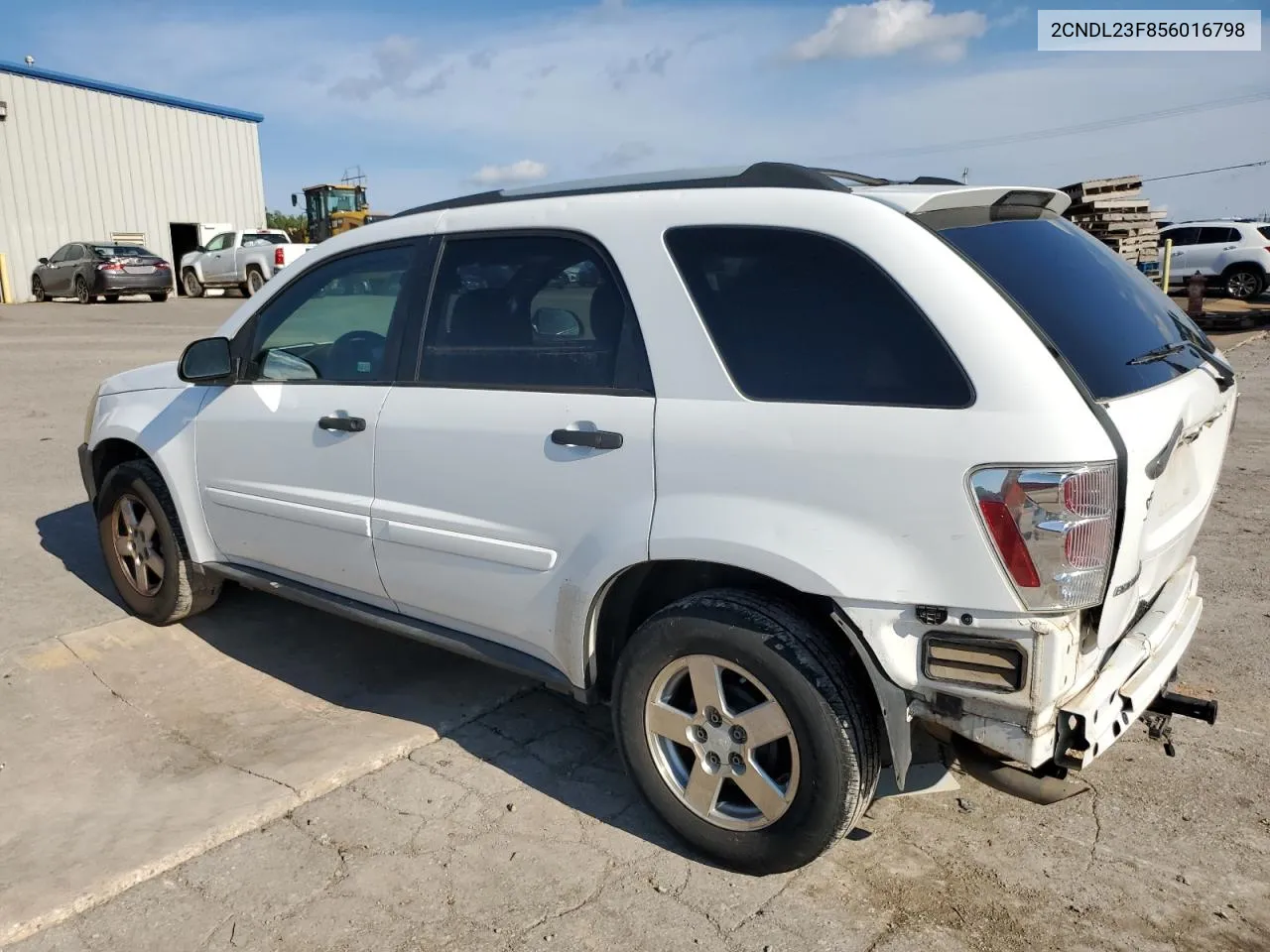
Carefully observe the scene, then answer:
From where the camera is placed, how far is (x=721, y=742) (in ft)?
9.32

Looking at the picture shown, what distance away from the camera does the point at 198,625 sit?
16.0ft

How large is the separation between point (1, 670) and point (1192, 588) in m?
4.63

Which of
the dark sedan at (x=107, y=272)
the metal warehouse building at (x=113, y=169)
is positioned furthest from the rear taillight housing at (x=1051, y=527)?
the metal warehouse building at (x=113, y=169)

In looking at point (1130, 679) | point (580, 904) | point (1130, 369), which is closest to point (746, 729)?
point (580, 904)

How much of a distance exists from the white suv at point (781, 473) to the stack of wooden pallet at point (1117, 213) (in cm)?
1850

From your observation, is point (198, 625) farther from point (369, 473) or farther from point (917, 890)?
point (917, 890)

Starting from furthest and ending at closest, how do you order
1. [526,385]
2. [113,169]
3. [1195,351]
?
[113,169]
[526,385]
[1195,351]

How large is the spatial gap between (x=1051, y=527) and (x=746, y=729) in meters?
0.98

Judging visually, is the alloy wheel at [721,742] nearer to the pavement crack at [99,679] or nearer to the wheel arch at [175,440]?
the pavement crack at [99,679]

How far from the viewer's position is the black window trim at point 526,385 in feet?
9.64

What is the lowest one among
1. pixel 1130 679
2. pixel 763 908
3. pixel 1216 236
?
pixel 763 908

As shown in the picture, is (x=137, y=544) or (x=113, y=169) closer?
(x=137, y=544)

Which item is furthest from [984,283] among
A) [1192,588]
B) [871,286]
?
[1192,588]

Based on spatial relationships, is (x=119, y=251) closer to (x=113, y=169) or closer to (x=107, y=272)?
(x=107, y=272)
